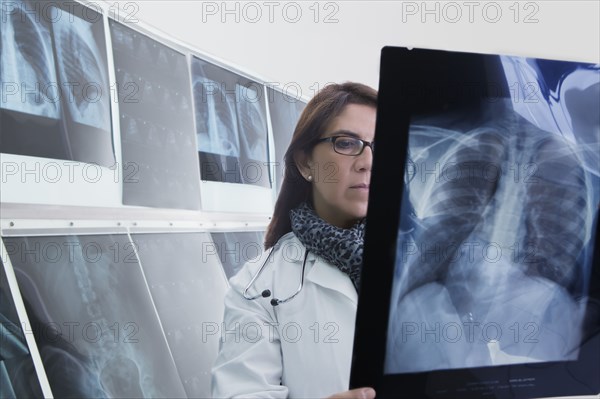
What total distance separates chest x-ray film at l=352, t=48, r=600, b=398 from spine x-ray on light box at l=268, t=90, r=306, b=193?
3.97 feet

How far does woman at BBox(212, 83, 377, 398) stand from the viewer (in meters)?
0.96

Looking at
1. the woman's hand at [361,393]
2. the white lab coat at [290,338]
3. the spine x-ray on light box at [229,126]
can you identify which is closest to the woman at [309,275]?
the white lab coat at [290,338]

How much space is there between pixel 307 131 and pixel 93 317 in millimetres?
541

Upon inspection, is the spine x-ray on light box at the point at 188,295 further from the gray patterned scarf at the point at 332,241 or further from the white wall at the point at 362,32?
the white wall at the point at 362,32

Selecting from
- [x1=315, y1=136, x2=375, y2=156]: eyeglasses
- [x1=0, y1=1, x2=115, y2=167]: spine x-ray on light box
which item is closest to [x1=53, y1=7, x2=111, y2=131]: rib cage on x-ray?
[x1=0, y1=1, x2=115, y2=167]: spine x-ray on light box

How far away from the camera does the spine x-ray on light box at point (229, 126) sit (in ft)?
4.63

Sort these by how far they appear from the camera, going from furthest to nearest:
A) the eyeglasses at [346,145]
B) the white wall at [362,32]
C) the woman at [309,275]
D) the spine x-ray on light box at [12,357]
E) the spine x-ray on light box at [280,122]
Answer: the spine x-ray on light box at [280,122]
the white wall at [362,32]
the eyeglasses at [346,145]
the woman at [309,275]
the spine x-ray on light box at [12,357]

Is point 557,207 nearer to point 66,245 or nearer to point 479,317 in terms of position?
point 479,317

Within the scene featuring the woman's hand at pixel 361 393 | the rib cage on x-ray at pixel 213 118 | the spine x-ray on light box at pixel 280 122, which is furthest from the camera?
the spine x-ray on light box at pixel 280 122

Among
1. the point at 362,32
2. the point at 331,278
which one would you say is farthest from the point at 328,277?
the point at 362,32

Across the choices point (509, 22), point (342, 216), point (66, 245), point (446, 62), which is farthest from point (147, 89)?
point (509, 22)

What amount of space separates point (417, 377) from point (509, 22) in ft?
5.32

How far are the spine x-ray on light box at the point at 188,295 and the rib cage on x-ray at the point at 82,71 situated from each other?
27 centimetres

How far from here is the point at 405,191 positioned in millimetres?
498
